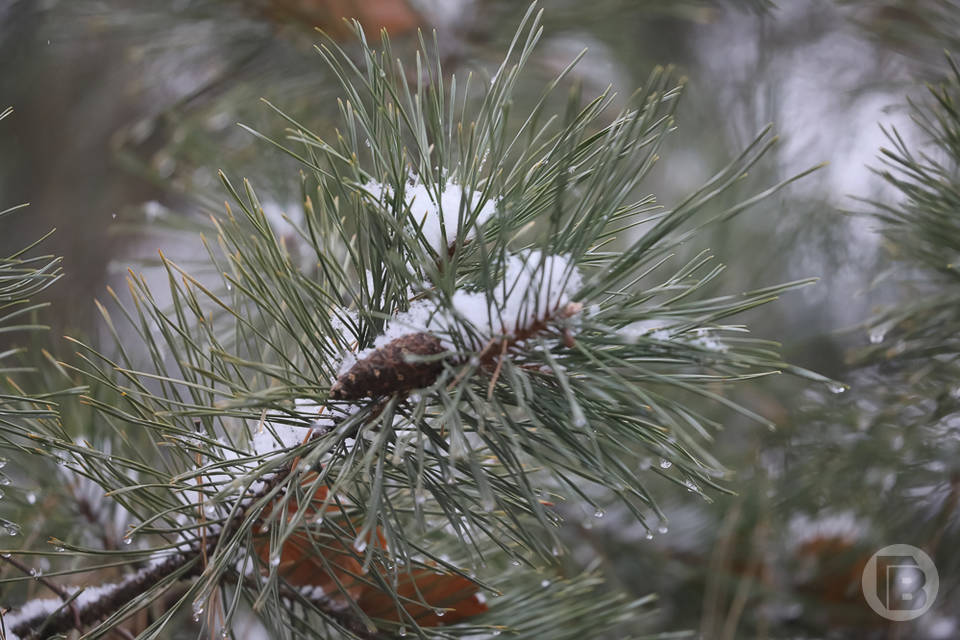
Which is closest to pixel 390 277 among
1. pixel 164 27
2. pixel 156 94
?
pixel 164 27

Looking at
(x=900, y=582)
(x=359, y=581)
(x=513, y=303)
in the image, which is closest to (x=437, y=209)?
(x=513, y=303)

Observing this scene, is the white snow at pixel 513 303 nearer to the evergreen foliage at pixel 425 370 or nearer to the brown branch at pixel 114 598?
the evergreen foliage at pixel 425 370

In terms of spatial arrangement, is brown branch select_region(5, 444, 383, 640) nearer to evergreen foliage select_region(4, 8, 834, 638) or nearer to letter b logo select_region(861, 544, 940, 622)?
evergreen foliage select_region(4, 8, 834, 638)

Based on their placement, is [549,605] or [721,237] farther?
→ [721,237]

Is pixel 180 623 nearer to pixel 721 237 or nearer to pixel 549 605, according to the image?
pixel 549 605

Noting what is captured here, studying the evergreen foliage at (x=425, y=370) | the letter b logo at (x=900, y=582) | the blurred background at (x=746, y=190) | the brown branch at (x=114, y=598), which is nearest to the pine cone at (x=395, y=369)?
the evergreen foliage at (x=425, y=370)

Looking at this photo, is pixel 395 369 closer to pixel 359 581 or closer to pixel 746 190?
pixel 359 581

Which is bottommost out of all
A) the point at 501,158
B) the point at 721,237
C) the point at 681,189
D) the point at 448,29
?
the point at 501,158
